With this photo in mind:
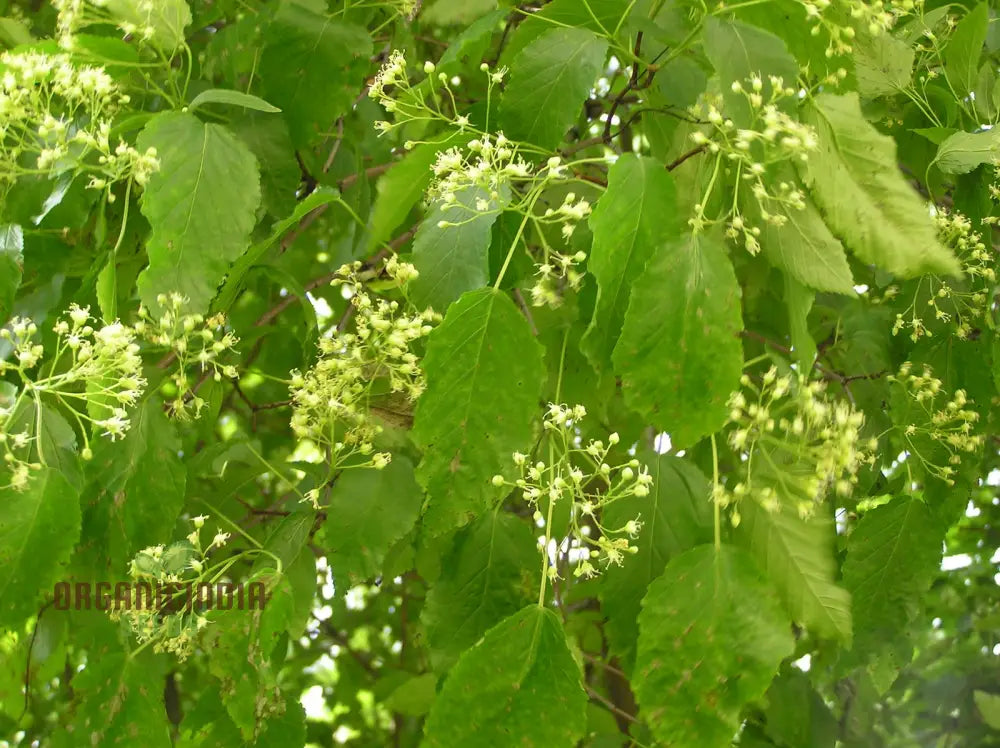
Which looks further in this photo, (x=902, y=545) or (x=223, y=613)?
(x=902, y=545)

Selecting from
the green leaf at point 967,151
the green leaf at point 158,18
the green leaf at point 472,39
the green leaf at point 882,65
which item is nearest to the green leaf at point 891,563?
the green leaf at point 967,151

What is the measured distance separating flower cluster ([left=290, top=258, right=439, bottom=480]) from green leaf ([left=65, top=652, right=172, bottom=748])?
0.25 meters

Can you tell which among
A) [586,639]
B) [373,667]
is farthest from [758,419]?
[373,667]

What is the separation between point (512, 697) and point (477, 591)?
21 cm

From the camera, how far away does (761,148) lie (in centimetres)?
96

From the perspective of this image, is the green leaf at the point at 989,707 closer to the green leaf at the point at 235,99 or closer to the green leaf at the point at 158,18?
the green leaf at the point at 235,99

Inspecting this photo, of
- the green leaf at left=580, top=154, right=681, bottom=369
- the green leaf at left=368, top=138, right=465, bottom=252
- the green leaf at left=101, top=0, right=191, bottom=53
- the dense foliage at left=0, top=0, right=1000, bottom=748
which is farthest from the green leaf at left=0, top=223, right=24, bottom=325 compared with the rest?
the green leaf at left=580, top=154, right=681, bottom=369

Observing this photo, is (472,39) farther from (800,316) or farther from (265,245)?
(800,316)

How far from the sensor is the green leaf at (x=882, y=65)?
132 centimetres

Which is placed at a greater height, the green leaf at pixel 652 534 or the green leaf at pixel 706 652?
the green leaf at pixel 706 652

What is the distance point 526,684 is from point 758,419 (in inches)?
12.6

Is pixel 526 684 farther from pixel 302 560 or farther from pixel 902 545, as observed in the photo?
pixel 902 545

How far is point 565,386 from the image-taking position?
1296 mm

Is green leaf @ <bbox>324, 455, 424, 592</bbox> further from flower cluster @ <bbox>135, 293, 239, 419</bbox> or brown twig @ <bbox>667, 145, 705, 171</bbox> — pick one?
brown twig @ <bbox>667, 145, 705, 171</bbox>
